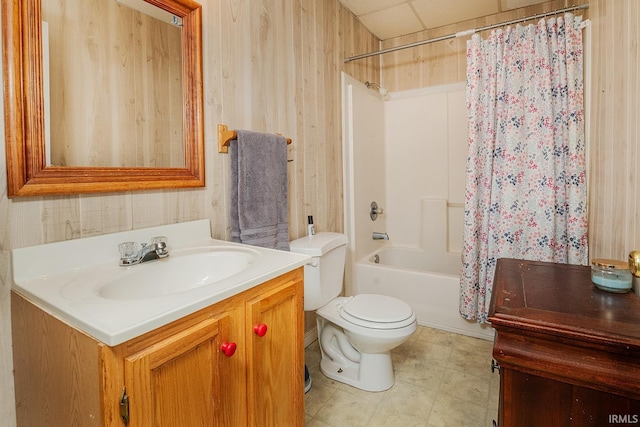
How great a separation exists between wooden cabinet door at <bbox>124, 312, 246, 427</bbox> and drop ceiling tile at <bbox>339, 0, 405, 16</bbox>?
2.48 metres

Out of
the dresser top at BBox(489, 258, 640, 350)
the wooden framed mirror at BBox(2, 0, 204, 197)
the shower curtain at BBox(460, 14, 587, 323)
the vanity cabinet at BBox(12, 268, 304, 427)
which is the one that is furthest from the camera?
the shower curtain at BBox(460, 14, 587, 323)

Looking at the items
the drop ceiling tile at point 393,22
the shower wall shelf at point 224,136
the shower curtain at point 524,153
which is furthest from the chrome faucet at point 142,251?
the drop ceiling tile at point 393,22

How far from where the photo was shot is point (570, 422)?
0.79 meters

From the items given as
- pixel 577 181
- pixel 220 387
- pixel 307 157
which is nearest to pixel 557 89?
pixel 577 181

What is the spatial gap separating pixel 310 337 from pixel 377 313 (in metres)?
0.72

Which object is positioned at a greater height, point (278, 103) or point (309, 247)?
point (278, 103)

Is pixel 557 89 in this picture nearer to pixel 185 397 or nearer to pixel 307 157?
pixel 307 157

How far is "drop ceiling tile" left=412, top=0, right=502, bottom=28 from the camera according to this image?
2.44m

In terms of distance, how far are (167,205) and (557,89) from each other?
2.26 meters

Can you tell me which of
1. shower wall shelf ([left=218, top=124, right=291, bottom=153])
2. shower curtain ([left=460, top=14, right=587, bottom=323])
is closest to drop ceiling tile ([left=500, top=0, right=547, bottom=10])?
shower curtain ([left=460, top=14, right=587, bottom=323])

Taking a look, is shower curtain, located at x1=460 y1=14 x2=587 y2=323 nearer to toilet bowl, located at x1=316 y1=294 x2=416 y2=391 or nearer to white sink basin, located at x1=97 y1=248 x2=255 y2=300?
toilet bowl, located at x1=316 y1=294 x2=416 y2=391

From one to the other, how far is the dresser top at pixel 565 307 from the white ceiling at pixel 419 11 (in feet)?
7.18

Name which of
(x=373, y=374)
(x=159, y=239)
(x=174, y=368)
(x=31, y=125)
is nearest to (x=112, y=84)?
(x=31, y=125)

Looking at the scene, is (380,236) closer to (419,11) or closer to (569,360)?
(419,11)
